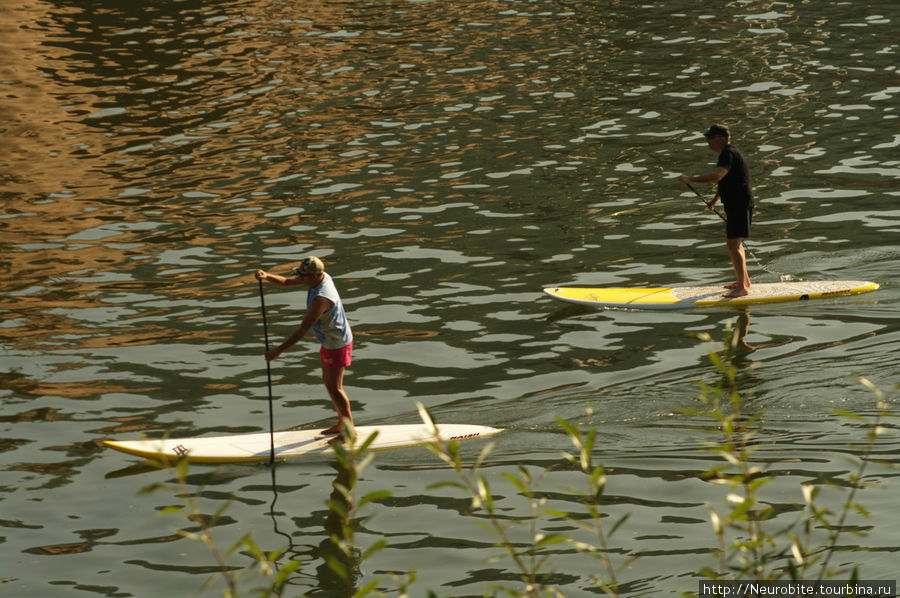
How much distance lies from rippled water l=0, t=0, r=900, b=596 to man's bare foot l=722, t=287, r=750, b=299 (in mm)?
360

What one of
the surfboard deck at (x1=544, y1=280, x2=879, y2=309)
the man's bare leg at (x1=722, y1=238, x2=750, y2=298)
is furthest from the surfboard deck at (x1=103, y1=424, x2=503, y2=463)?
the man's bare leg at (x1=722, y1=238, x2=750, y2=298)

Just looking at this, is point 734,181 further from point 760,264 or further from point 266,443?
point 266,443

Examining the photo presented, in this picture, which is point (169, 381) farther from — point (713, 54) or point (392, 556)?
point (713, 54)

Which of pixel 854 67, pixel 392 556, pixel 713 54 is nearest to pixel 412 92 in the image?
pixel 713 54

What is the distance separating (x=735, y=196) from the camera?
15.3 m

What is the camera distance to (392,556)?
9430 millimetres

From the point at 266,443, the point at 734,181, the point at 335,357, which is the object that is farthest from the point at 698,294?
the point at 266,443

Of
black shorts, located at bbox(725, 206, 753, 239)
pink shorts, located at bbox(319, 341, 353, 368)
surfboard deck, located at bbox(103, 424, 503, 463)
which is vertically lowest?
surfboard deck, located at bbox(103, 424, 503, 463)

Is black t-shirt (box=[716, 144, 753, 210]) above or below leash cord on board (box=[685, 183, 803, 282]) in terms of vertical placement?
above

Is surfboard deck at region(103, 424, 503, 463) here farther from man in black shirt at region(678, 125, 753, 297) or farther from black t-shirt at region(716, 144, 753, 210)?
black t-shirt at region(716, 144, 753, 210)

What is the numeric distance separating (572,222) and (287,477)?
9.27 m

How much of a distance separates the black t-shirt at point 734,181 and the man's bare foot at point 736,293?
3.90 feet

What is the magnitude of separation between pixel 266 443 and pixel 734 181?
7764 mm

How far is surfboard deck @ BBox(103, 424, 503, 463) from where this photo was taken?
1134 centimetres
